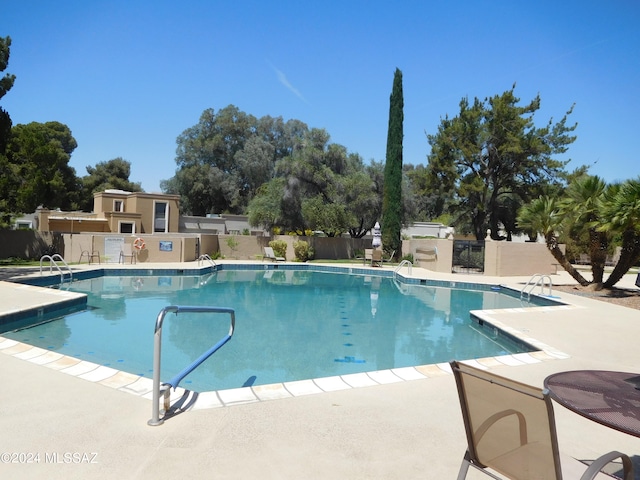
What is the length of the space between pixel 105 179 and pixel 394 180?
113 ft

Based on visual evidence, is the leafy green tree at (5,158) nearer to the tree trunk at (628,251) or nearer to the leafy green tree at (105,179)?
the tree trunk at (628,251)

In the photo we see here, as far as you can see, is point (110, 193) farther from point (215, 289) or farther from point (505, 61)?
point (505, 61)

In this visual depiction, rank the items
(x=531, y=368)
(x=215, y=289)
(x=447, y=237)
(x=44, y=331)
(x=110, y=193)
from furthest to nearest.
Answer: (x=110, y=193) < (x=447, y=237) < (x=215, y=289) < (x=44, y=331) < (x=531, y=368)

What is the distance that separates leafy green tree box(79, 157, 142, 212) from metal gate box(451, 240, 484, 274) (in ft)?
120

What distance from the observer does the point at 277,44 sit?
17.0 m

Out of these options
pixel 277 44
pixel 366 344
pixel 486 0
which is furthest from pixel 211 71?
pixel 366 344

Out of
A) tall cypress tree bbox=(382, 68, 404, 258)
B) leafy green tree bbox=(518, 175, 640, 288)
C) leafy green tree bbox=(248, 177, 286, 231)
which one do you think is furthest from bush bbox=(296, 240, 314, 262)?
leafy green tree bbox=(518, 175, 640, 288)

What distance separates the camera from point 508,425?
205 cm

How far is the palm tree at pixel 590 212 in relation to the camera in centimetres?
1372

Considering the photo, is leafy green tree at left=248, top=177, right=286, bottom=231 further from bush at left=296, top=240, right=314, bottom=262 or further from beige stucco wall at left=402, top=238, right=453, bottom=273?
beige stucco wall at left=402, top=238, right=453, bottom=273

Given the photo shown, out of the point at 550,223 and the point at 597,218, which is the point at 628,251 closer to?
the point at 597,218

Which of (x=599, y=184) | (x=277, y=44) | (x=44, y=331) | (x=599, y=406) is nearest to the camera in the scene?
(x=599, y=406)

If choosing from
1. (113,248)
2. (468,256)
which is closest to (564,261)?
(468,256)

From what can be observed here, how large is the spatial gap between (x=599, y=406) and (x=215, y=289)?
13.4m
